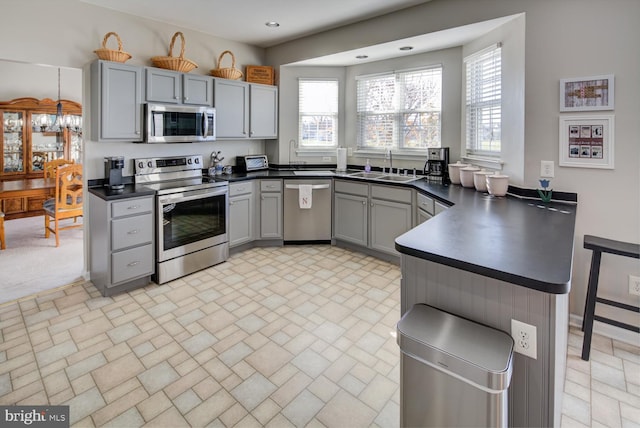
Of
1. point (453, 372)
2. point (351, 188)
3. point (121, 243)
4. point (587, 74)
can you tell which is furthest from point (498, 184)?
point (121, 243)

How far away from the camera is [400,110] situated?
466 centimetres

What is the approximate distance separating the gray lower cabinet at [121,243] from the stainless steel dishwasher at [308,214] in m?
1.70

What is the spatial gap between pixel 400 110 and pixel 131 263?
3.57 metres

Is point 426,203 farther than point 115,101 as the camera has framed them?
Yes

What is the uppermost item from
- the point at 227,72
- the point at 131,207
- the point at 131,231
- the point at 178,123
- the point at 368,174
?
the point at 227,72

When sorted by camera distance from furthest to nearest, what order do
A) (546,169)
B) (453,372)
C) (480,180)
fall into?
1. (480,180)
2. (546,169)
3. (453,372)

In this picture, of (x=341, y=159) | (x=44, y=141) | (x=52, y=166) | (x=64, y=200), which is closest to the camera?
(x=64, y=200)

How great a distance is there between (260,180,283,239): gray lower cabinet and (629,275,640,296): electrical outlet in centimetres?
348

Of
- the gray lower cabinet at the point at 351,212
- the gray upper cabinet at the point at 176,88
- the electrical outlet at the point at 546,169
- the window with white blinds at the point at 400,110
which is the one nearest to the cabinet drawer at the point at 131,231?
the gray upper cabinet at the point at 176,88

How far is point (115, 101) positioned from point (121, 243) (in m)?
1.35

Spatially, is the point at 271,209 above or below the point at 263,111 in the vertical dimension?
below

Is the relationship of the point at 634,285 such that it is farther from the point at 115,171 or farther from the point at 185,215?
the point at 115,171

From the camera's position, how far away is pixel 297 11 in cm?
378

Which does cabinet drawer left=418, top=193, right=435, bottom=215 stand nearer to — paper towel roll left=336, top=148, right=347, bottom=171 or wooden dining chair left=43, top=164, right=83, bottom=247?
paper towel roll left=336, top=148, right=347, bottom=171
